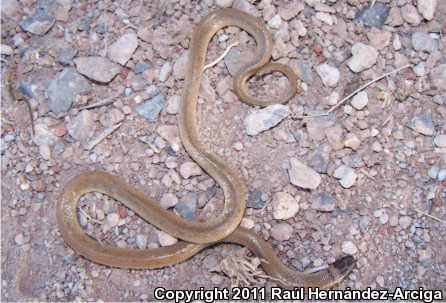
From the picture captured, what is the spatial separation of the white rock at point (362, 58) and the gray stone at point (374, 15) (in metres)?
0.31

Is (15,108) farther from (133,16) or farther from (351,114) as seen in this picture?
(351,114)

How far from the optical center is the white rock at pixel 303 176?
5352 mm

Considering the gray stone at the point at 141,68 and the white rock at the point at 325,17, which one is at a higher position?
the white rock at the point at 325,17

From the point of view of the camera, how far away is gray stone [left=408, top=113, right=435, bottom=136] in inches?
214

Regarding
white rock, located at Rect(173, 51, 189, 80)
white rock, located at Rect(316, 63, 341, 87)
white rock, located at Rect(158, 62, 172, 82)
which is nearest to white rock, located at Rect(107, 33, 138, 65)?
white rock, located at Rect(158, 62, 172, 82)

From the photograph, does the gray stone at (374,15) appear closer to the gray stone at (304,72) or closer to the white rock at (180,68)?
the gray stone at (304,72)

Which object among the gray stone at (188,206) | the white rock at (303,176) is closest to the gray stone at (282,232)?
the white rock at (303,176)

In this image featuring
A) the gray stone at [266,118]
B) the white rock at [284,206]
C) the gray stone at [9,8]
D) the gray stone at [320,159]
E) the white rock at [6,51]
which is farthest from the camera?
the gray stone at [9,8]

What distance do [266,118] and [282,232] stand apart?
3.64 ft

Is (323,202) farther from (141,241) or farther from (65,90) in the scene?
(65,90)

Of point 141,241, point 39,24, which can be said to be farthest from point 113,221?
point 39,24

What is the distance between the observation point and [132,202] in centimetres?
535

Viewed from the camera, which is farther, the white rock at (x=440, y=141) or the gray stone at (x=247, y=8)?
the gray stone at (x=247, y=8)

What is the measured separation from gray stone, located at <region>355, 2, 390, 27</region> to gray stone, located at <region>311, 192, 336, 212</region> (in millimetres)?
1852
